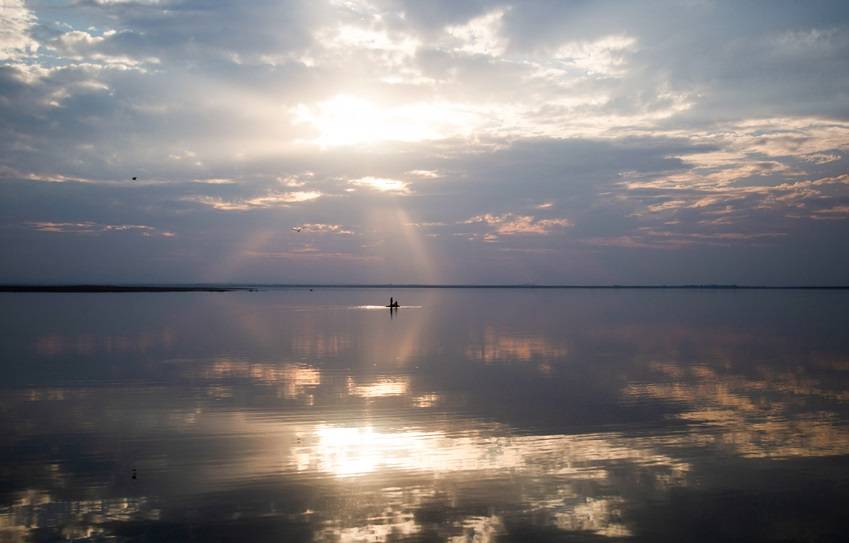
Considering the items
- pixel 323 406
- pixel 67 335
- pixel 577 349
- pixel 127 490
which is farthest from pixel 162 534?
pixel 67 335

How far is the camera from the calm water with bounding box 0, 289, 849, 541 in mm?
11023

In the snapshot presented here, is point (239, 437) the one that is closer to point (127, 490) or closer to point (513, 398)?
point (127, 490)

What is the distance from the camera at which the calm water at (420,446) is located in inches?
A: 434

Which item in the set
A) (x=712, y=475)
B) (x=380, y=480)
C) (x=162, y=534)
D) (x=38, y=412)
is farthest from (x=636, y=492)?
(x=38, y=412)

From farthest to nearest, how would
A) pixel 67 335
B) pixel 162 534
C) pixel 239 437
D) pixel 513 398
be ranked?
pixel 67 335 < pixel 513 398 < pixel 239 437 < pixel 162 534

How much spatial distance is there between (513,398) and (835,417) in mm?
9025

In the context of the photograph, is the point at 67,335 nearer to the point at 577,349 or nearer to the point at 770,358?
the point at 577,349

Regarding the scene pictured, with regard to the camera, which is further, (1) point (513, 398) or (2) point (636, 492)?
(1) point (513, 398)

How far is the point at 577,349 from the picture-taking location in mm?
36219

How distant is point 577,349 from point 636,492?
24.1 m

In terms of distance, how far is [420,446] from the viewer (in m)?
15.7

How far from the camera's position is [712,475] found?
44.6 feet

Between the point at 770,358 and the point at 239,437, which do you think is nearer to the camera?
the point at 239,437

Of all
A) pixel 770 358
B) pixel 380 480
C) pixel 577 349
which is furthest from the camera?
pixel 577 349
